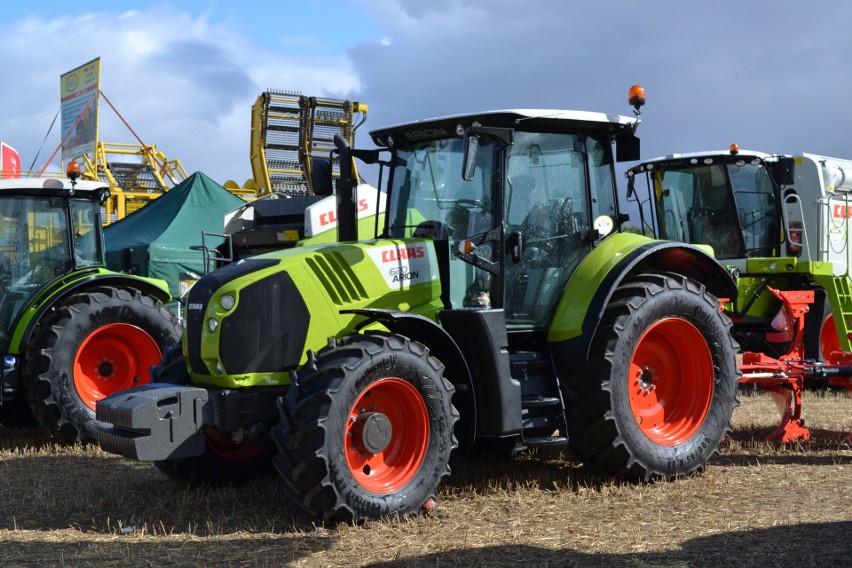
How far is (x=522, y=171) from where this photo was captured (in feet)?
19.6

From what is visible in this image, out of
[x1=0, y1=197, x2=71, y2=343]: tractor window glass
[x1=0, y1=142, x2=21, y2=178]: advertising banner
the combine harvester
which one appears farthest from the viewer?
[x1=0, y1=142, x2=21, y2=178]: advertising banner

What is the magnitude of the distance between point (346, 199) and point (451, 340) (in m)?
1.50

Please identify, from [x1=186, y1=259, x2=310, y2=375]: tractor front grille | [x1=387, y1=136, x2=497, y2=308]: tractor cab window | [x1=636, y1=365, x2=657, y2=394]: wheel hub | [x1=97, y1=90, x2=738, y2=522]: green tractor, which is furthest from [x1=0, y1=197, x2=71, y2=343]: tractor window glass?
[x1=636, y1=365, x2=657, y2=394]: wheel hub

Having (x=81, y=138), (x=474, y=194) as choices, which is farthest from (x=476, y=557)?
(x=81, y=138)

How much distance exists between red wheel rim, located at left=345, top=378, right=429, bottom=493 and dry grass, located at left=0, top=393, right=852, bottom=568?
0.28m

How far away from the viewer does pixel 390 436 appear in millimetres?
5203

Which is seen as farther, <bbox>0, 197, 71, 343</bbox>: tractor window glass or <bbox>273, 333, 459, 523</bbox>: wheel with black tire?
<bbox>0, 197, 71, 343</bbox>: tractor window glass

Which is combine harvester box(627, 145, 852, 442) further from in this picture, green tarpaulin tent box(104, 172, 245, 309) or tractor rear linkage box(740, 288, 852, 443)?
green tarpaulin tent box(104, 172, 245, 309)

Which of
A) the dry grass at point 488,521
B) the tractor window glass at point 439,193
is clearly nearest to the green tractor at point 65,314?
the dry grass at point 488,521

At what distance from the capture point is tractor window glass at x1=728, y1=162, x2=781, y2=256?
1074 cm

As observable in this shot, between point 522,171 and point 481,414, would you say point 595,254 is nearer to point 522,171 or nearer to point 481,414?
point 522,171

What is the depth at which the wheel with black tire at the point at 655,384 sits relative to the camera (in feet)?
19.1

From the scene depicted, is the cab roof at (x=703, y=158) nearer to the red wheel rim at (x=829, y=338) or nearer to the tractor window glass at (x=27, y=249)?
the red wheel rim at (x=829, y=338)

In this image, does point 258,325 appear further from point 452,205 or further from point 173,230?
point 173,230
